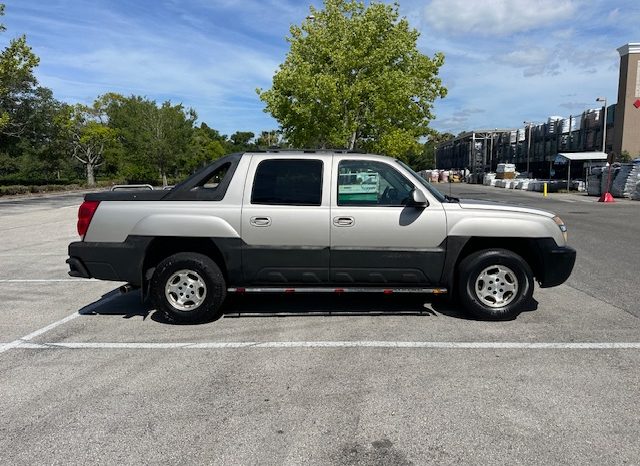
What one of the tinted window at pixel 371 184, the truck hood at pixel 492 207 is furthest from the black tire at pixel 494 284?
the tinted window at pixel 371 184

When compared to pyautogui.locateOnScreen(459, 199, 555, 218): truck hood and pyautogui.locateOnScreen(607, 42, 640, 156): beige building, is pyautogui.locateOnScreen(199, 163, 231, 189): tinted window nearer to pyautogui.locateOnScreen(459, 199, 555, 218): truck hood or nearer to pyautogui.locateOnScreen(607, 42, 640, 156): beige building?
pyautogui.locateOnScreen(459, 199, 555, 218): truck hood

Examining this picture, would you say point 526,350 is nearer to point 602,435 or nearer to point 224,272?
point 602,435

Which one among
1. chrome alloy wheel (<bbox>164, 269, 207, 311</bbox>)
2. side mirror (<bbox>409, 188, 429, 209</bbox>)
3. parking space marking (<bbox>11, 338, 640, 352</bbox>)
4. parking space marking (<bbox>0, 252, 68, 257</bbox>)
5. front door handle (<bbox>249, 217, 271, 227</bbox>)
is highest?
side mirror (<bbox>409, 188, 429, 209</bbox>)

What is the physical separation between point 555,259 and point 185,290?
3904 mm

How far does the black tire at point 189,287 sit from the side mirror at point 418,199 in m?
2.13

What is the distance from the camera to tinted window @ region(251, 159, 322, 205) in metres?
5.28

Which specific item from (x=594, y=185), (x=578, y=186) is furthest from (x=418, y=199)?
(x=578, y=186)

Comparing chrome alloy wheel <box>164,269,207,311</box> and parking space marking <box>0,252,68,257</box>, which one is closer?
chrome alloy wheel <box>164,269,207,311</box>

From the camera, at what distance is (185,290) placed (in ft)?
17.5

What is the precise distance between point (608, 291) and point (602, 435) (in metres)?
4.20

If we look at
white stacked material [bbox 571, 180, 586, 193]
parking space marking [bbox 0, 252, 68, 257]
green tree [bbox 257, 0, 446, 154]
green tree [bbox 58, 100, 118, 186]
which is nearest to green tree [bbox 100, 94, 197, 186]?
green tree [bbox 58, 100, 118, 186]

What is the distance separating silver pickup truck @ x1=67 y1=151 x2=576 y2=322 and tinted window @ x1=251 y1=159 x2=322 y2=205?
1 cm

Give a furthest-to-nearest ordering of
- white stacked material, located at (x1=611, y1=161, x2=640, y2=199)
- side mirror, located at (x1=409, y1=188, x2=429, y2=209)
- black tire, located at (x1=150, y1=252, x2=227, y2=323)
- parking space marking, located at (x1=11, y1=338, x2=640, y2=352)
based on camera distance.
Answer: white stacked material, located at (x1=611, y1=161, x2=640, y2=199), black tire, located at (x1=150, y1=252, x2=227, y2=323), side mirror, located at (x1=409, y1=188, x2=429, y2=209), parking space marking, located at (x1=11, y1=338, x2=640, y2=352)

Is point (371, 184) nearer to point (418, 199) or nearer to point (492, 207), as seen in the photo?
point (418, 199)
